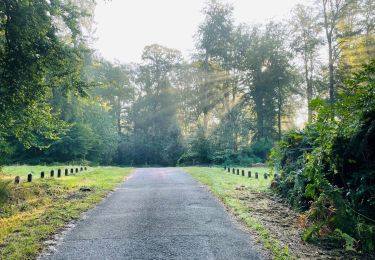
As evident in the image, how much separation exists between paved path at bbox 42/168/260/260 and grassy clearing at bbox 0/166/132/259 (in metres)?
0.42

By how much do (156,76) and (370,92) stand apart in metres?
51.3

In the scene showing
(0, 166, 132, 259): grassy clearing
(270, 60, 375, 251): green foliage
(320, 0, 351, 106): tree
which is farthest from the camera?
(320, 0, 351, 106): tree

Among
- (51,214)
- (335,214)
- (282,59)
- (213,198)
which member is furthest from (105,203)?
(282,59)

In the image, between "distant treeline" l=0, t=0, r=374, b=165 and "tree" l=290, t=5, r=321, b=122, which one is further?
"tree" l=290, t=5, r=321, b=122

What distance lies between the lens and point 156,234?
246 inches

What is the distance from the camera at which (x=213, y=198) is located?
10.7 m

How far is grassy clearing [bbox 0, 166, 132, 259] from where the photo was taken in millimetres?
5621

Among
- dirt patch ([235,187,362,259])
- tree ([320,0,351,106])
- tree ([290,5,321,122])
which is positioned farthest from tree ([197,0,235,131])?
dirt patch ([235,187,362,259])

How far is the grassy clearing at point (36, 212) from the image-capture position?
18.4 ft

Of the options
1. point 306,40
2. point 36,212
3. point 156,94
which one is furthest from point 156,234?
point 156,94

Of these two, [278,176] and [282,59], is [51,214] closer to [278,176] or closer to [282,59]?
[278,176]

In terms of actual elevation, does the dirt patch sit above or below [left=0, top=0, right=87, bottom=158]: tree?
below

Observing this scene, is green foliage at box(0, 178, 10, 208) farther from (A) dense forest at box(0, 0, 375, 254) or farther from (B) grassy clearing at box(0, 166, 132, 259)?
(A) dense forest at box(0, 0, 375, 254)

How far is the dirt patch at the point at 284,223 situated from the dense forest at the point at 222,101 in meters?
0.32
